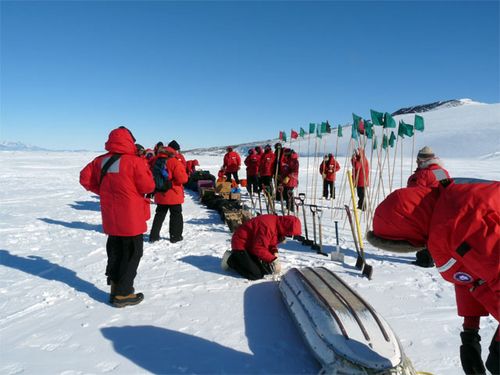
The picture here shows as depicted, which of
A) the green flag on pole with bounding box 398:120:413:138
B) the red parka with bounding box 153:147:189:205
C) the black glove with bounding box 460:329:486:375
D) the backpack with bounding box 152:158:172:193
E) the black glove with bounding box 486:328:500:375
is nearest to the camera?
the black glove with bounding box 486:328:500:375

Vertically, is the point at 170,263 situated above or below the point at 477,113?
below

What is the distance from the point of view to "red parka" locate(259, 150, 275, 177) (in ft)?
30.5

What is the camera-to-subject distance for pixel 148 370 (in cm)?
236

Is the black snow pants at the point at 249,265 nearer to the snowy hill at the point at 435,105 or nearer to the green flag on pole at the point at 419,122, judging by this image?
the green flag on pole at the point at 419,122

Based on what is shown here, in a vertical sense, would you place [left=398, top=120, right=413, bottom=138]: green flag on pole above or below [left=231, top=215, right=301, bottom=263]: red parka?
above

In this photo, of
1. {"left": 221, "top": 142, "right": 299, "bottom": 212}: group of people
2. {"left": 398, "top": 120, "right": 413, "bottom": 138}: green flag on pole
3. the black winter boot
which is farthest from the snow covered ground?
{"left": 221, "top": 142, "right": 299, "bottom": 212}: group of people

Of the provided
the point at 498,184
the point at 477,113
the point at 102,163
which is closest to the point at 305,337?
the point at 498,184

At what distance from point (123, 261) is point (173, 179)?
2105 millimetres

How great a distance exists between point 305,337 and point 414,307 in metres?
1.35

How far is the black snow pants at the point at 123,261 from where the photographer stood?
3316 mm

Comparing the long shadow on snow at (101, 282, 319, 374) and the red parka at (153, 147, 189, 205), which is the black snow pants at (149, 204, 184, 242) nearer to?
the red parka at (153, 147, 189, 205)

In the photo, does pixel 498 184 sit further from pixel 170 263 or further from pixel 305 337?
pixel 170 263

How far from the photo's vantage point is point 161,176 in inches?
205

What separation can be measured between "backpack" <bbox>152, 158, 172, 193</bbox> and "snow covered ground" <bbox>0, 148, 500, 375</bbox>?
Answer: 3.03 ft
